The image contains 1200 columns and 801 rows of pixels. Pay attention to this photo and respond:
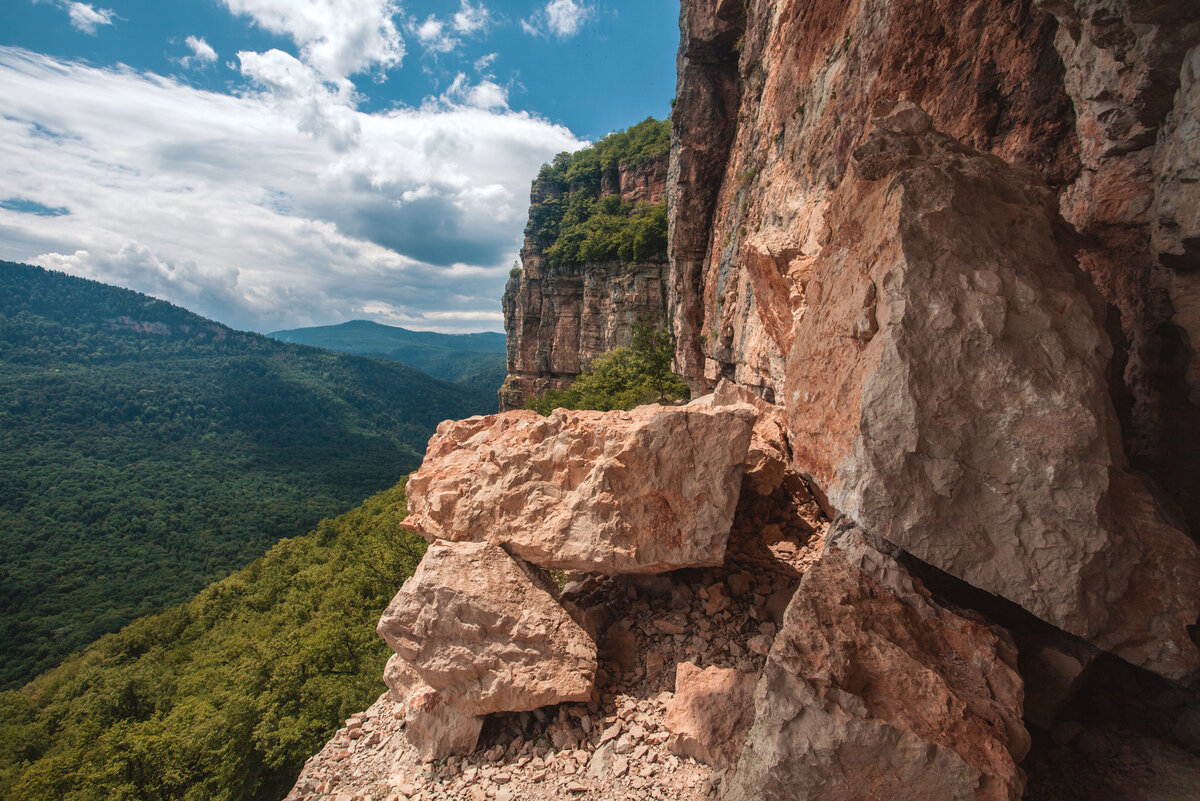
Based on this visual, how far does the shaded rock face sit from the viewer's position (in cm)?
3475

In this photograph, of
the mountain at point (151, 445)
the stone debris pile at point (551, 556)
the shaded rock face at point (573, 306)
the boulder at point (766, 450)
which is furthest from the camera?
the mountain at point (151, 445)

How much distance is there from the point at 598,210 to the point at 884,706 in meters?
43.7

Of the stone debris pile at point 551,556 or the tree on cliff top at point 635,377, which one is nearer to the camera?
the stone debris pile at point 551,556

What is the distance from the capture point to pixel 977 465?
367 cm

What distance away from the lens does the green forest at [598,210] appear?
35.2 m

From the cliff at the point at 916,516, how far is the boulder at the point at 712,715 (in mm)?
29

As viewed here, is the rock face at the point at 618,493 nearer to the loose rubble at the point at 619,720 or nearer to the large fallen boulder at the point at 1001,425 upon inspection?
the loose rubble at the point at 619,720

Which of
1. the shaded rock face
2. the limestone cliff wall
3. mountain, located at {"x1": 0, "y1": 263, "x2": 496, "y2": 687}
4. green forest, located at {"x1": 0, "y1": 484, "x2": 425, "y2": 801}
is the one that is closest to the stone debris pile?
the limestone cliff wall

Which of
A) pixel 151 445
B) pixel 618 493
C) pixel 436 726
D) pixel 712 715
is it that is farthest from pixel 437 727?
pixel 151 445

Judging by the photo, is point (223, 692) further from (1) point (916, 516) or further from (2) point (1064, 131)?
(2) point (1064, 131)

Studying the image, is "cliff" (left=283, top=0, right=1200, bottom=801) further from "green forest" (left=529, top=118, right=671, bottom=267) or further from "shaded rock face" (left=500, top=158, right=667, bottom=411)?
"green forest" (left=529, top=118, right=671, bottom=267)

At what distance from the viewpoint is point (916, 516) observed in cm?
374

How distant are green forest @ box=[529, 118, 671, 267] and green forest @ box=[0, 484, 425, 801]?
23.4 m

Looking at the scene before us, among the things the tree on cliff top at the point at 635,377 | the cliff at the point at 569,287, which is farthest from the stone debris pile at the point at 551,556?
the cliff at the point at 569,287
